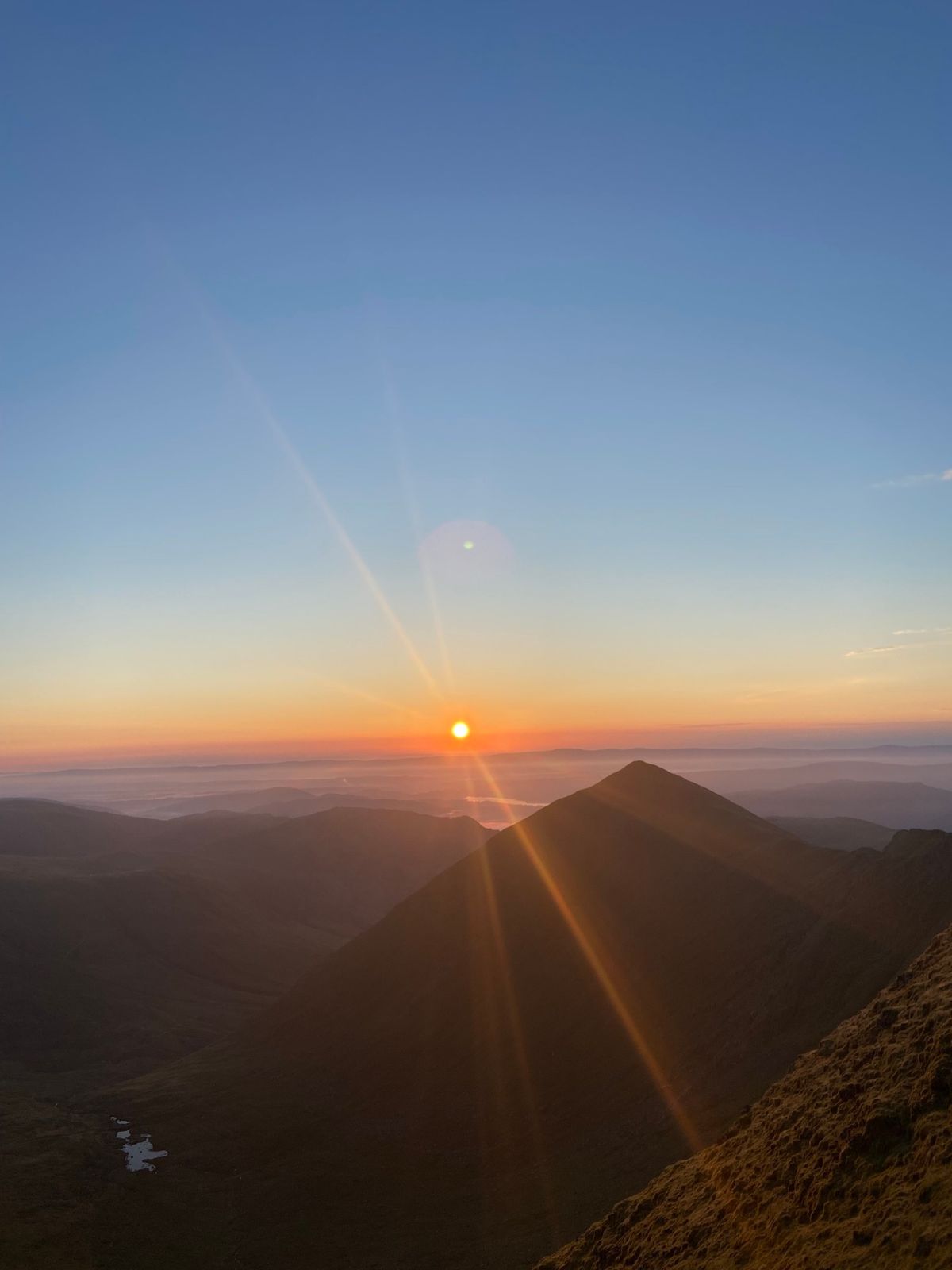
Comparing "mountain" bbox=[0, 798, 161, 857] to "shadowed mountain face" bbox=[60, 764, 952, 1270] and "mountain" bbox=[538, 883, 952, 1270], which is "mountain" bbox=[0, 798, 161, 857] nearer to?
"shadowed mountain face" bbox=[60, 764, 952, 1270]

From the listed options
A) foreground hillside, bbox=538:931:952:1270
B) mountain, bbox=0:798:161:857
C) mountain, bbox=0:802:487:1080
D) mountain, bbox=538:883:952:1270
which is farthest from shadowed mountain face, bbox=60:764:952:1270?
mountain, bbox=0:798:161:857

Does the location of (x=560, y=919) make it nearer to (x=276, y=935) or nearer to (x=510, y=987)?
(x=510, y=987)

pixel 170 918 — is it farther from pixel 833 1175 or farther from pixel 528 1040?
pixel 833 1175

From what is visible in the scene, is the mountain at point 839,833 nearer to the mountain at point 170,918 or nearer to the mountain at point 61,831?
the mountain at point 170,918

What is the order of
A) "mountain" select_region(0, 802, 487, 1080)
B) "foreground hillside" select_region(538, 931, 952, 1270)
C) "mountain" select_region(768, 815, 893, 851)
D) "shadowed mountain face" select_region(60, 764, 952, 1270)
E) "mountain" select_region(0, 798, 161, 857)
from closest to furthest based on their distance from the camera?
"foreground hillside" select_region(538, 931, 952, 1270) < "shadowed mountain face" select_region(60, 764, 952, 1270) < "mountain" select_region(0, 802, 487, 1080) < "mountain" select_region(768, 815, 893, 851) < "mountain" select_region(0, 798, 161, 857)

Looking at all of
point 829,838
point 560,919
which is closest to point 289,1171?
point 560,919

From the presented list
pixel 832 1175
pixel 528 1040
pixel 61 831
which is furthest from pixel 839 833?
pixel 61 831
